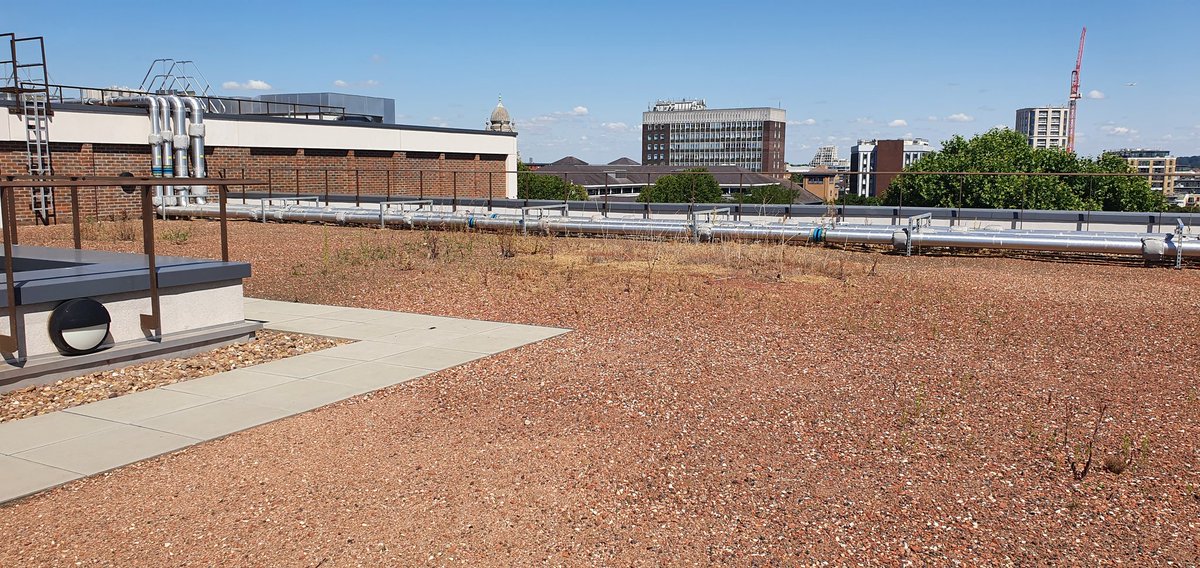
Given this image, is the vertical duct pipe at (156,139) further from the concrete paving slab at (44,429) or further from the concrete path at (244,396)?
the concrete paving slab at (44,429)

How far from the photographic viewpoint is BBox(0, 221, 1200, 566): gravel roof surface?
4969 mm

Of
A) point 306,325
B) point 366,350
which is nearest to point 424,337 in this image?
point 366,350

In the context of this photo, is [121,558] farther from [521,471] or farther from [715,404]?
[715,404]

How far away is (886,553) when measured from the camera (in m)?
Answer: 4.86

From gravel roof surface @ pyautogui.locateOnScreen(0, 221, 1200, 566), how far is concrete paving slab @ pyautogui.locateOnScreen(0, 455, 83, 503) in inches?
5.3

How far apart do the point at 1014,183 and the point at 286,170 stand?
42.7 m

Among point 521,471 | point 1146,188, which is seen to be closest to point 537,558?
point 521,471

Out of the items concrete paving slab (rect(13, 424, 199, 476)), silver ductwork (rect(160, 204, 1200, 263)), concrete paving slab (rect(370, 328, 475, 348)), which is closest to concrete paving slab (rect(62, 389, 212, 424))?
concrete paving slab (rect(13, 424, 199, 476))

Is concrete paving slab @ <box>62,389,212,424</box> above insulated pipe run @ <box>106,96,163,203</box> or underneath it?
underneath

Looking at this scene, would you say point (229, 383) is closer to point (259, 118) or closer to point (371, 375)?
point (371, 375)

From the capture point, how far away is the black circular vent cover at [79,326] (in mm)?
8320

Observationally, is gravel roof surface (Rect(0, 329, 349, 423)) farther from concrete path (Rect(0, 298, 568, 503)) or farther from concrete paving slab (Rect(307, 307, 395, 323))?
concrete paving slab (Rect(307, 307, 395, 323))

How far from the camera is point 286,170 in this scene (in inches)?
1379

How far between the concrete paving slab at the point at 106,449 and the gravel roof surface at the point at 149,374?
3.56 feet
